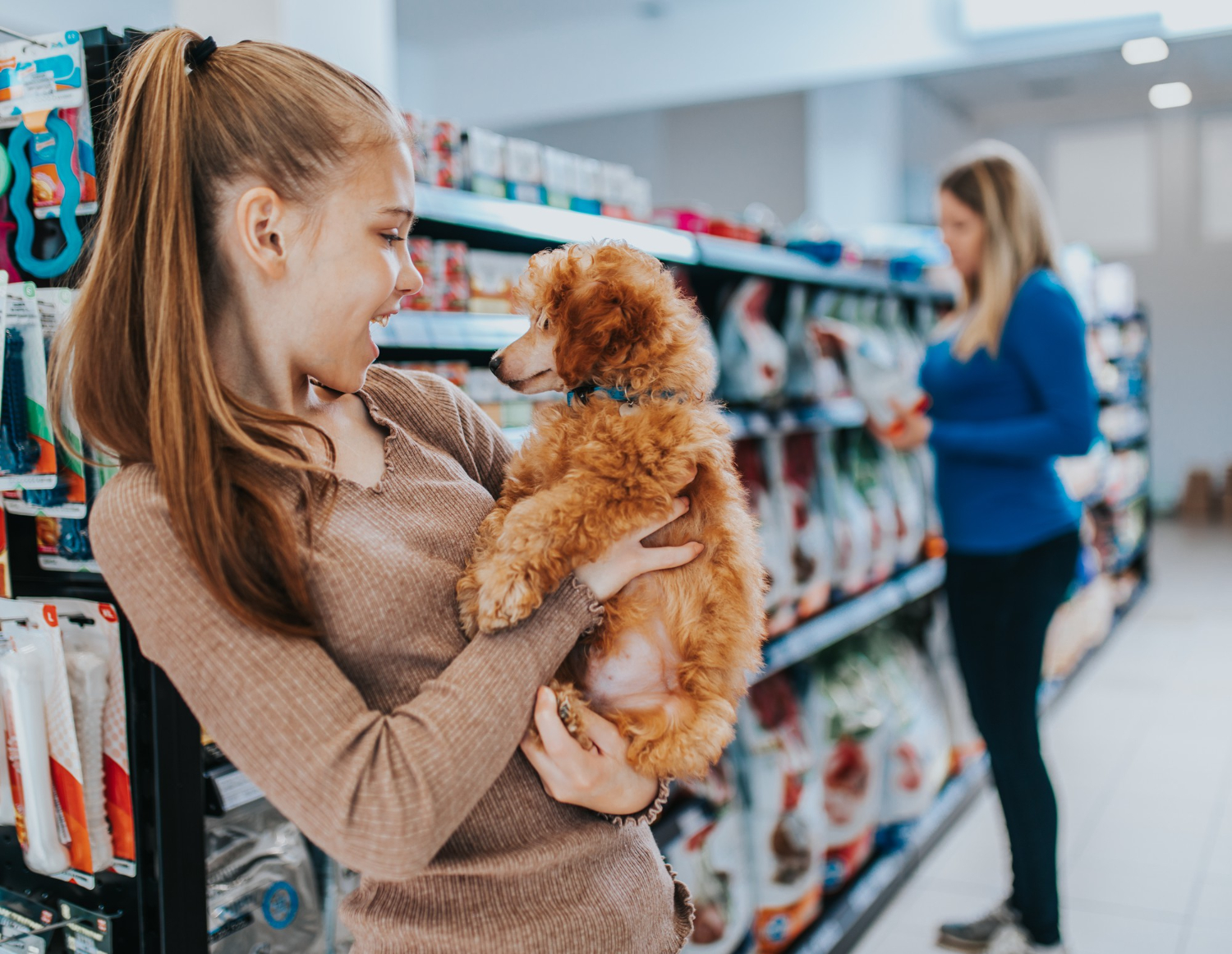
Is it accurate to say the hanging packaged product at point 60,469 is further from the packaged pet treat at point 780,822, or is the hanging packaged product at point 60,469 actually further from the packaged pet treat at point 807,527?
the packaged pet treat at point 807,527

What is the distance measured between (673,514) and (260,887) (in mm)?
802

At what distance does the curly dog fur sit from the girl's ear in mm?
A: 359

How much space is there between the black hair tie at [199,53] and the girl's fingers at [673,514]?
0.64m

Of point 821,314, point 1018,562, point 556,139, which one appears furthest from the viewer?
point 556,139

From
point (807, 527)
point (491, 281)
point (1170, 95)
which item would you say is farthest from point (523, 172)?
point (1170, 95)

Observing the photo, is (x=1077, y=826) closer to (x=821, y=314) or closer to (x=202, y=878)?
(x=821, y=314)

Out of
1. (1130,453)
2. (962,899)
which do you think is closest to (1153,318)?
(1130,453)

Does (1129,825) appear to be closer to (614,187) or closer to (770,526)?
(770,526)

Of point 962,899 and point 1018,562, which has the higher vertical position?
point 1018,562

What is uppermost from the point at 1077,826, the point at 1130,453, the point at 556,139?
the point at 556,139

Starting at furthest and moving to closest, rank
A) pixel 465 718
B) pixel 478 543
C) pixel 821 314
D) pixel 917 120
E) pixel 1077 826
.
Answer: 1. pixel 917 120
2. pixel 1077 826
3. pixel 821 314
4. pixel 478 543
5. pixel 465 718

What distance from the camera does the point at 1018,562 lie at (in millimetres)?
2547

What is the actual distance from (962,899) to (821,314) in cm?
173

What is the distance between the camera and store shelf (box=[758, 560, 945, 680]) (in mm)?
2576
